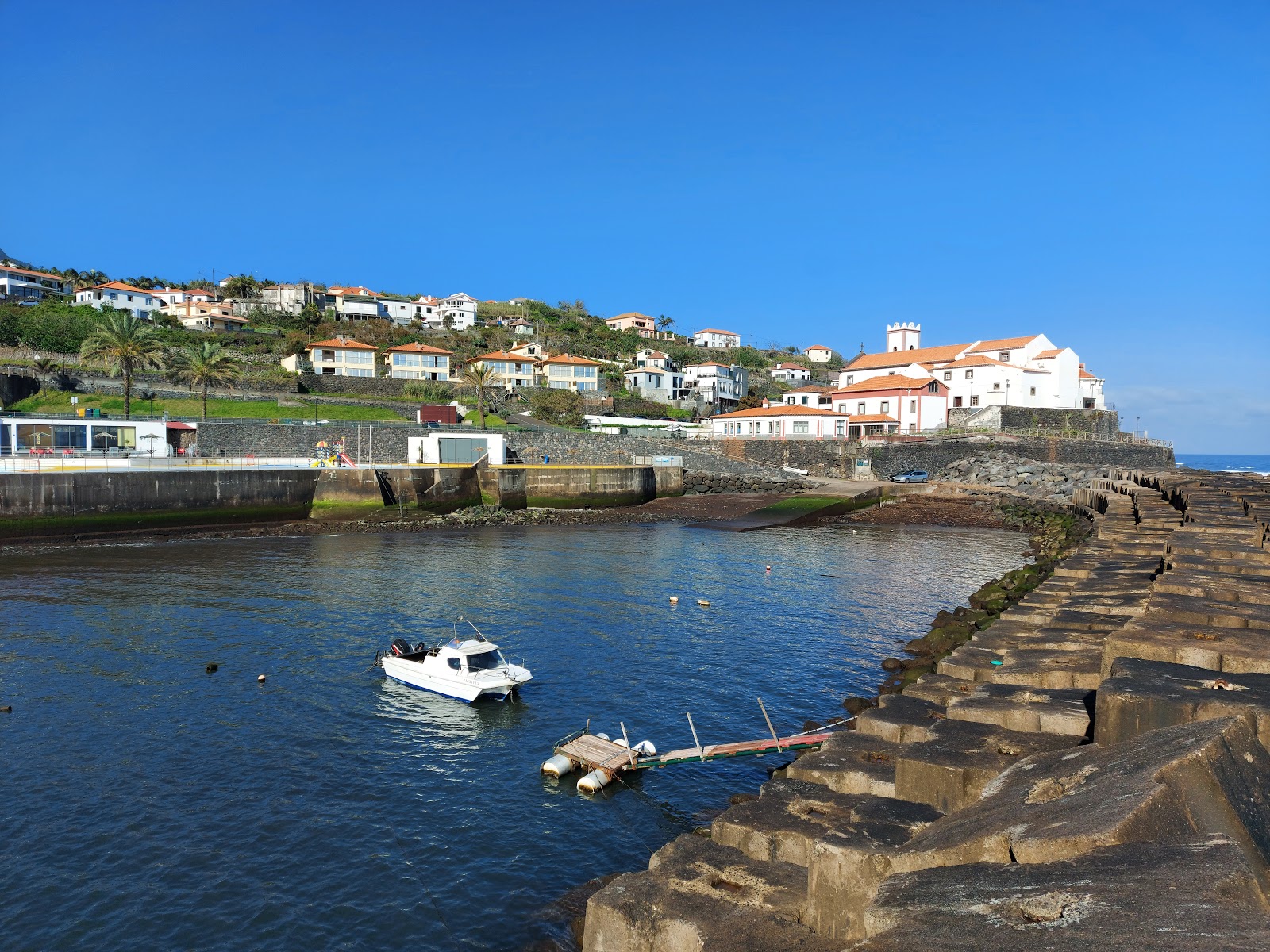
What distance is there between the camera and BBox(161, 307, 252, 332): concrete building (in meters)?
119

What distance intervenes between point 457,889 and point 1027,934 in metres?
11.4

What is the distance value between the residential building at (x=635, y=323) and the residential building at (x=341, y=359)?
3707 inches

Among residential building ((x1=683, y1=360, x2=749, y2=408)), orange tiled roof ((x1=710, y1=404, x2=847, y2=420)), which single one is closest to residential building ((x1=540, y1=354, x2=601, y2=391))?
residential building ((x1=683, y1=360, x2=749, y2=408))

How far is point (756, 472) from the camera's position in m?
78.6

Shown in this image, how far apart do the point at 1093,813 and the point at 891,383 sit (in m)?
93.3

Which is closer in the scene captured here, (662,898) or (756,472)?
(662,898)

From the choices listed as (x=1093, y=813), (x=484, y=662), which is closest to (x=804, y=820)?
(x=1093, y=813)

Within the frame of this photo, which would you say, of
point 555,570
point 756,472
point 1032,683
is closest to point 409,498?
point 555,570

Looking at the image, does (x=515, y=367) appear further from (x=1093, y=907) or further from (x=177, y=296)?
(x=1093, y=907)

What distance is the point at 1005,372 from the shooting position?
93.7 m

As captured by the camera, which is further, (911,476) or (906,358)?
(906,358)

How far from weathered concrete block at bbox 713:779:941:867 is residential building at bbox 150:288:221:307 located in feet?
474

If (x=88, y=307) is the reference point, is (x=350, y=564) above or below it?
below

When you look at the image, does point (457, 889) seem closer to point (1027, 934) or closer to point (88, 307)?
point (1027, 934)
